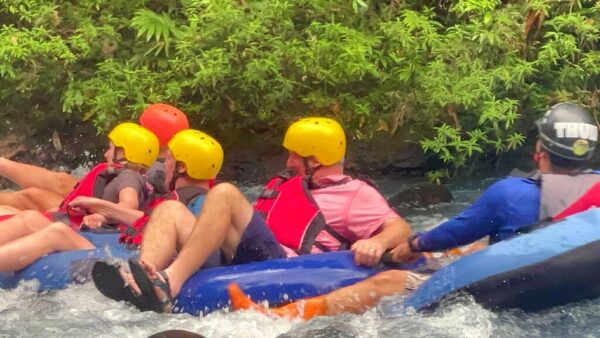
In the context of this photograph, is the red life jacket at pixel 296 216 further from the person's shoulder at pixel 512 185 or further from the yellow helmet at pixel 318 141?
the person's shoulder at pixel 512 185

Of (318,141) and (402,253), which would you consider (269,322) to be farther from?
(318,141)

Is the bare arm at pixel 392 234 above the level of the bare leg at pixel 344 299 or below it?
above

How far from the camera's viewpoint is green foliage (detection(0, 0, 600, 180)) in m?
8.05

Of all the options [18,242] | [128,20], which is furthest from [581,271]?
[128,20]

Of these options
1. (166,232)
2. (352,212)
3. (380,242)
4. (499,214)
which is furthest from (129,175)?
(499,214)

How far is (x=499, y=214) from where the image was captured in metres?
4.39

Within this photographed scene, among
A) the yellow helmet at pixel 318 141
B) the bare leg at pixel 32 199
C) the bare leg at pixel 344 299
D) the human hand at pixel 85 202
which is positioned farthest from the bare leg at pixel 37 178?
the bare leg at pixel 344 299

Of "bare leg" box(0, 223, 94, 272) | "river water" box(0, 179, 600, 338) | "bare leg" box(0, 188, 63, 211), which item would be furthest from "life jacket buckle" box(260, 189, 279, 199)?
"bare leg" box(0, 188, 63, 211)

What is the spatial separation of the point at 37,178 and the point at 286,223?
2228 mm

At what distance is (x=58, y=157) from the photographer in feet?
31.9

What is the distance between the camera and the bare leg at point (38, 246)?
5016mm

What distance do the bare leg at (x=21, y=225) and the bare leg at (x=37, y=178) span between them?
107cm

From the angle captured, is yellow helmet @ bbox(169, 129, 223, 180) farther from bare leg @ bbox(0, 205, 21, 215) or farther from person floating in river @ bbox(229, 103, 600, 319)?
bare leg @ bbox(0, 205, 21, 215)

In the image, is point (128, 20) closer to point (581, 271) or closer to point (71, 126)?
point (71, 126)
